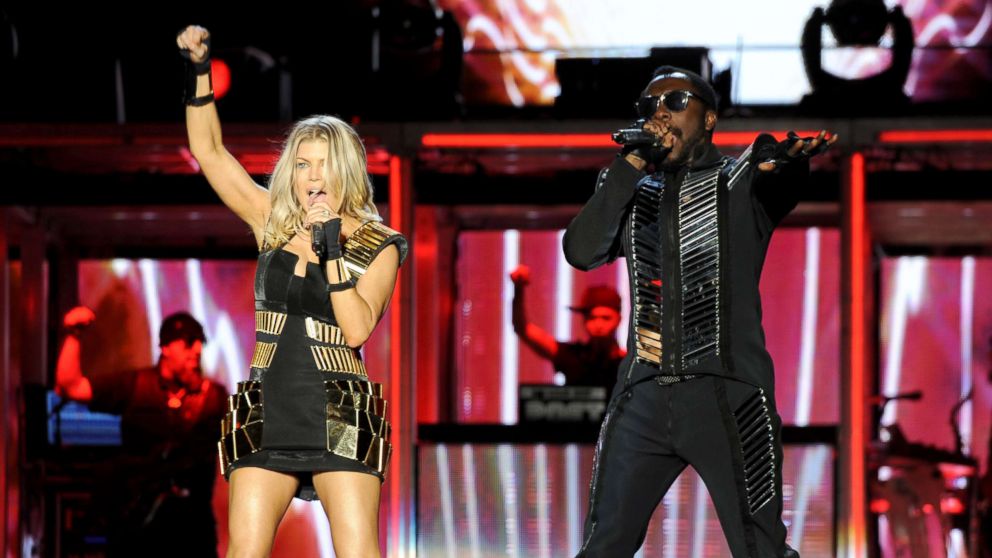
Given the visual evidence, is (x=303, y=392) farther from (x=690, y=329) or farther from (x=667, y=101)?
(x=667, y=101)

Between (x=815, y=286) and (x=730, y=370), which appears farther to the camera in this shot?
Answer: (x=815, y=286)

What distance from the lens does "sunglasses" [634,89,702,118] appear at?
3.51 m

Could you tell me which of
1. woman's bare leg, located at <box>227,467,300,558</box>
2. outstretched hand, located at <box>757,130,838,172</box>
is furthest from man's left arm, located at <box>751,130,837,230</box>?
woman's bare leg, located at <box>227,467,300,558</box>

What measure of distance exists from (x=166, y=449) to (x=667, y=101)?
365cm

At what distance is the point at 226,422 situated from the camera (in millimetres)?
3297

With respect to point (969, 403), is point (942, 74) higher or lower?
→ higher

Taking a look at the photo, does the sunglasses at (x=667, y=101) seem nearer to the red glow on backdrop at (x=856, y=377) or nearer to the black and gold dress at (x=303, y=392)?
the black and gold dress at (x=303, y=392)

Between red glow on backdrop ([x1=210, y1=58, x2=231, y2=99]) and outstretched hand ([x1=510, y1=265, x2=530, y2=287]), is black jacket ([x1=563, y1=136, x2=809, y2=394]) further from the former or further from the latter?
outstretched hand ([x1=510, y1=265, x2=530, y2=287])

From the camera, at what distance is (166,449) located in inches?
253

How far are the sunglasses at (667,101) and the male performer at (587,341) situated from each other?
3.24m

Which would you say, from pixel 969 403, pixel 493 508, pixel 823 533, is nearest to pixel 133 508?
pixel 493 508

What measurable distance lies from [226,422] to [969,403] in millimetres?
5470

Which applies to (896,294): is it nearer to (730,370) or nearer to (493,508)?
(493,508)

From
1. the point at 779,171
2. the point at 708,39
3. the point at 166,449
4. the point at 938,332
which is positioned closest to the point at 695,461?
the point at 779,171
